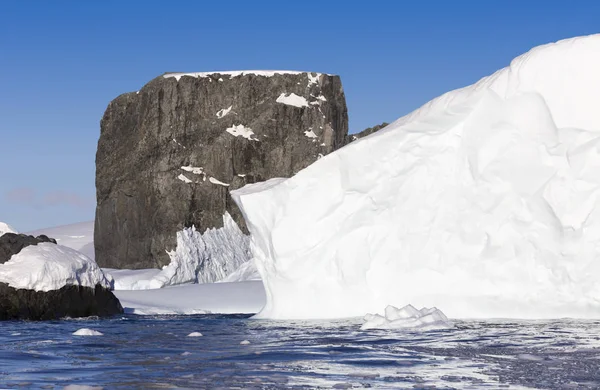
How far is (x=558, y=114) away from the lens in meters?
17.2

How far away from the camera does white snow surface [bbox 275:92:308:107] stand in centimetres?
3988

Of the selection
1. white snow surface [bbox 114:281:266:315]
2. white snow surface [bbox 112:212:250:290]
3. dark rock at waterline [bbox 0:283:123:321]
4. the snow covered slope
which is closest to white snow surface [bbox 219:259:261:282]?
white snow surface [bbox 112:212:250:290]

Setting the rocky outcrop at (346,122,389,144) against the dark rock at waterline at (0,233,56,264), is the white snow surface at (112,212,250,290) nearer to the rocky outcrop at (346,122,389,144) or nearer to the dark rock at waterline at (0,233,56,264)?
the rocky outcrop at (346,122,389,144)

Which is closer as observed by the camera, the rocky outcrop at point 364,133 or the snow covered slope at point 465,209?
the snow covered slope at point 465,209

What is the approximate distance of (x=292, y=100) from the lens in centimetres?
3997

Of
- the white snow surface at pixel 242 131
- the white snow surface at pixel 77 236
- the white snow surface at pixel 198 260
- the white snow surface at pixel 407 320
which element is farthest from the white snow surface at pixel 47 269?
the white snow surface at pixel 77 236

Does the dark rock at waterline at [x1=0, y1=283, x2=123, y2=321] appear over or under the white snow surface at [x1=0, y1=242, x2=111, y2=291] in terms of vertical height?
under

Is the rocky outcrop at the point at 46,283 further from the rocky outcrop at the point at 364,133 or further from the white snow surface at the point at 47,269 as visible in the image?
the rocky outcrop at the point at 364,133

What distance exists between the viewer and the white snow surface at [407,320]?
14312 mm

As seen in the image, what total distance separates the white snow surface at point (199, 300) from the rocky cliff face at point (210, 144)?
35.3 ft

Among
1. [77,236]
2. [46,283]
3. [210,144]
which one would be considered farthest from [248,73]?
[77,236]

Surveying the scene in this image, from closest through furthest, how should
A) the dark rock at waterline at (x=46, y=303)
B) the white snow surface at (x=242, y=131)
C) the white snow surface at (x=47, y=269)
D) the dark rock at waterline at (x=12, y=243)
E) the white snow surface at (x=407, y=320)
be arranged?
the white snow surface at (x=407, y=320) → the dark rock at waterline at (x=46, y=303) → the white snow surface at (x=47, y=269) → the dark rock at waterline at (x=12, y=243) → the white snow surface at (x=242, y=131)

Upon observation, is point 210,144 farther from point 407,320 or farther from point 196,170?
point 407,320

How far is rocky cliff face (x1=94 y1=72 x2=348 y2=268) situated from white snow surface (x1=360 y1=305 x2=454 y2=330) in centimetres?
2484
